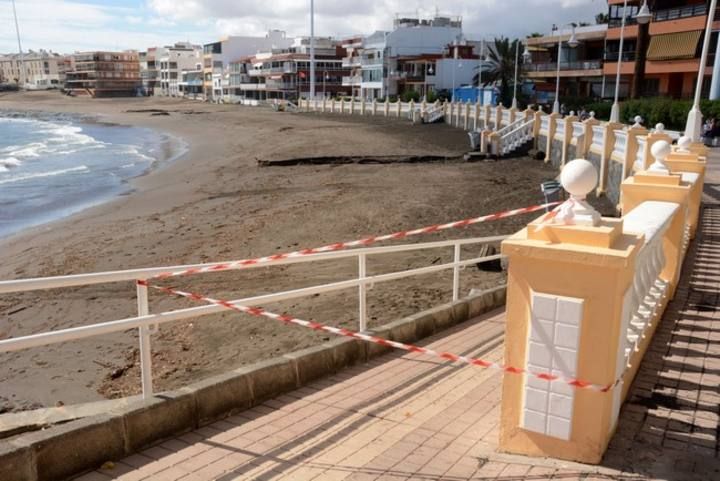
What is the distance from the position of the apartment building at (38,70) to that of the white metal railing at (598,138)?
17428cm

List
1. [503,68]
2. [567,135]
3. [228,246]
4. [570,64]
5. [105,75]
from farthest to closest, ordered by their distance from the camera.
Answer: [105,75] < [503,68] < [570,64] < [567,135] < [228,246]

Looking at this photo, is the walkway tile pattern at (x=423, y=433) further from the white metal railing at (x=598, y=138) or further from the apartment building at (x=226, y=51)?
the apartment building at (x=226, y=51)

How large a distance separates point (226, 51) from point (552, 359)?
12747 cm

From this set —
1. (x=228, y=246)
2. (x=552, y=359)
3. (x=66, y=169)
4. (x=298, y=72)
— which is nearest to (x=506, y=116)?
(x=66, y=169)

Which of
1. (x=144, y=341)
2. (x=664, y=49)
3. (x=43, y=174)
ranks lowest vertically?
(x=43, y=174)

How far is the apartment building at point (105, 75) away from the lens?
150375mm

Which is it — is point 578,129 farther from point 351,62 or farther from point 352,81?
point 351,62

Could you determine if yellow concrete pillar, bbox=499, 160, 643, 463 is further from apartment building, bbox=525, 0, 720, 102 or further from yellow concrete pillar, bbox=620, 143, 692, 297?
apartment building, bbox=525, 0, 720, 102

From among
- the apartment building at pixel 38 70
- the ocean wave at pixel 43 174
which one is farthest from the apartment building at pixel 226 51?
the ocean wave at pixel 43 174

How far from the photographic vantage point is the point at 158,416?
407 cm

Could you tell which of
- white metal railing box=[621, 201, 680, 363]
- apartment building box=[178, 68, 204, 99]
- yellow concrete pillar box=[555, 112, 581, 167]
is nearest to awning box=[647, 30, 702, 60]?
yellow concrete pillar box=[555, 112, 581, 167]

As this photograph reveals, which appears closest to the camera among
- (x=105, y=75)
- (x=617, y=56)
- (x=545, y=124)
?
(x=545, y=124)

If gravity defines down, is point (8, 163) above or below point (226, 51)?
below

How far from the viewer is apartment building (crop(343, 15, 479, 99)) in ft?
243
